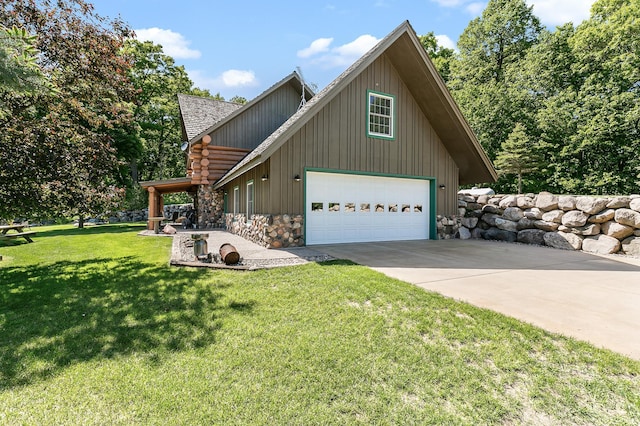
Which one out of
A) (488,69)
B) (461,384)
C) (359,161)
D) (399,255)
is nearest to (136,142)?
(359,161)

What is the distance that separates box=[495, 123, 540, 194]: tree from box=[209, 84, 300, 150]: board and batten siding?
1509 cm

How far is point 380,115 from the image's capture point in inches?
394

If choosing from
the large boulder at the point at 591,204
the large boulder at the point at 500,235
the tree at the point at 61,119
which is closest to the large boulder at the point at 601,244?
the large boulder at the point at 591,204

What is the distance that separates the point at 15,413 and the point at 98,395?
477 millimetres

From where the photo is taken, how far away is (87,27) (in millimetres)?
6984

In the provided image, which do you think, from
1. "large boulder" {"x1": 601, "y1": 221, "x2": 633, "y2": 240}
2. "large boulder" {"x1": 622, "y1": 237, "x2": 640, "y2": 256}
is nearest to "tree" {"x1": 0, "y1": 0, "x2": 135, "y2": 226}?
"large boulder" {"x1": 601, "y1": 221, "x2": 633, "y2": 240}

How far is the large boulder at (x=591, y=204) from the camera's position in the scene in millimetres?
8125

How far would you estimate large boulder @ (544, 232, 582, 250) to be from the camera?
27.9 feet

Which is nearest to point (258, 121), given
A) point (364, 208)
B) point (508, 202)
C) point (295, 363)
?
point (364, 208)

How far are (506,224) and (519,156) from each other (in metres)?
13.3

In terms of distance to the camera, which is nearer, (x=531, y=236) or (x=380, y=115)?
(x=531, y=236)

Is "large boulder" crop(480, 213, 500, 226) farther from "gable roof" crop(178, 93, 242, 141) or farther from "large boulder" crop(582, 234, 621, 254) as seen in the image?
"gable roof" crop(178, 93, 242, 141)

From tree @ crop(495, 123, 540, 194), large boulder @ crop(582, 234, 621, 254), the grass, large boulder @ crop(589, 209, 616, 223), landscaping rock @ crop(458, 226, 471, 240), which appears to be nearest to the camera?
the grass

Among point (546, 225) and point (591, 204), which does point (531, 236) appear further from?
point (591, 204)
